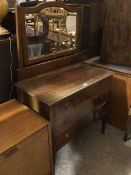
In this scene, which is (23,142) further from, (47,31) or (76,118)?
(47,31)

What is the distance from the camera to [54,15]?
1536 mm

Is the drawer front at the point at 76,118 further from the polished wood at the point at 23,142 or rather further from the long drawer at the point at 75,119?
the polished wood at the point at 23,142

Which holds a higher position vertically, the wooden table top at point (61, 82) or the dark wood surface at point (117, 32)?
the dark wood surface at point (117, 32)

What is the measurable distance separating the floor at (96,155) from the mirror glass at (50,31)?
0.79 meters

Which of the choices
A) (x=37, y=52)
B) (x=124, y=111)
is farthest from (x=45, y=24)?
(x=124, y=111)

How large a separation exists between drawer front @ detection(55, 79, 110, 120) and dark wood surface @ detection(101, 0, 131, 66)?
0.39 meters

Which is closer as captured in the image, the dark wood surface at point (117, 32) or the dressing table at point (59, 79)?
the dressing table at point (59, 79)

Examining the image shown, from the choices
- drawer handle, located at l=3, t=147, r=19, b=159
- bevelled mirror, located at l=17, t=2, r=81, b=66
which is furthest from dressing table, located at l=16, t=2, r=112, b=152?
drawer handle, located at l=3, t=147, r=19, b=159

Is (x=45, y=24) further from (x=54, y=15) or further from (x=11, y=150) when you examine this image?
(x=11, y=150)

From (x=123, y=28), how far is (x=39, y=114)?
1.17 m

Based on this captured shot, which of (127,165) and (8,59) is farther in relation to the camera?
(127,165)

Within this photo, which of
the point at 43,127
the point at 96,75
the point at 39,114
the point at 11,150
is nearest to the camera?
the point at 11,150

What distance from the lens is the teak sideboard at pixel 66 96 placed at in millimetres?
1259

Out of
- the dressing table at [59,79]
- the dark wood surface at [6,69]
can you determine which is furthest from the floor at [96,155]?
the dark wood surface at [6,69]
